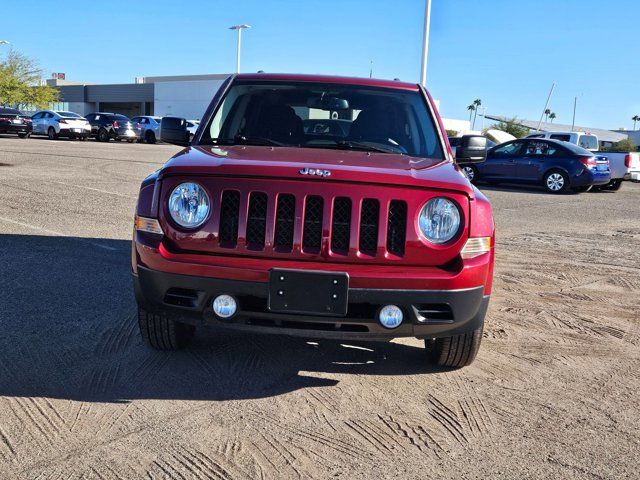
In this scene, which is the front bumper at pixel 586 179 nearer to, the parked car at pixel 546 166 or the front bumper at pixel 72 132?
the parked car at pixel 546 166

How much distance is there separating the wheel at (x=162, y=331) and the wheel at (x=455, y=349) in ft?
4.72

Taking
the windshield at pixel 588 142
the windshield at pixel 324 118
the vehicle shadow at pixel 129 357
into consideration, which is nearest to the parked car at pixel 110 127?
the windshield at pixel 588 142

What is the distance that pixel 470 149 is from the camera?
16.6ft

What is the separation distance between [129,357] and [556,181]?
15.1m

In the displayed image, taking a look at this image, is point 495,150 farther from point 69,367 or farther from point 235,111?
point 69,367

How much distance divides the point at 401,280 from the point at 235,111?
7.24ft

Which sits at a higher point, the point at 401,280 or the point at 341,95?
the point at 341,95

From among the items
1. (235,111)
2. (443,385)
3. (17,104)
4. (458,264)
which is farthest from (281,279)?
(17,104)

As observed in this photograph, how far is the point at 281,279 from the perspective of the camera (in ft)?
10.3

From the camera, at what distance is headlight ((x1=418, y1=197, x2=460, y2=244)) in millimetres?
3301

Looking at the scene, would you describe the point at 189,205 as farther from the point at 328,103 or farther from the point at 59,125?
the point at 59,125

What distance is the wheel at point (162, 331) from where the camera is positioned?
378cm

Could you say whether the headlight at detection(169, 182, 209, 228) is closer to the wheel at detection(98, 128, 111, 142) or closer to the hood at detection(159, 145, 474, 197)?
the hood at detection(159, 145, 474, 197)

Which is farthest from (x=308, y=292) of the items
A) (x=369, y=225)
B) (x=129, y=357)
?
(x=129, y=357)
